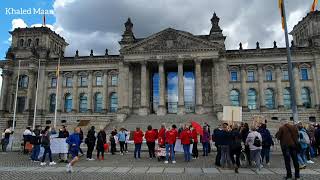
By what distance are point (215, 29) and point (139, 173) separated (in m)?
48.7

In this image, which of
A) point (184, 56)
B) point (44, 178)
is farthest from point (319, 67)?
point (44, 178)

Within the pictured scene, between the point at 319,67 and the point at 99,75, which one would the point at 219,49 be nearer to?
the point at 319,67

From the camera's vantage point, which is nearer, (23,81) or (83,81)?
(83,81)

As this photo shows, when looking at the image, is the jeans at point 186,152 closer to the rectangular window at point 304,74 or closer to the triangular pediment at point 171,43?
the triangular pediment at point 171,43

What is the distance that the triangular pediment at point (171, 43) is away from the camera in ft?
177

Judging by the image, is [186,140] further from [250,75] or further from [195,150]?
[250,75]

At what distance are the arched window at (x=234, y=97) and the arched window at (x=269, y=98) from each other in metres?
5.19

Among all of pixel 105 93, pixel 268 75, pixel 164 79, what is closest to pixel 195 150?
pixel 164 79

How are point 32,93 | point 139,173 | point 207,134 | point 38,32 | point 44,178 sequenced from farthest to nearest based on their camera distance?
point 38,32, point 32,93, point 207,134, point 139,173, point 44,178

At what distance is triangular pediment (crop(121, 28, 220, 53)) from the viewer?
53.9 metres

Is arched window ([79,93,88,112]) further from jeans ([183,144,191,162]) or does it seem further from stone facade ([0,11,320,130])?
jeans ([183,144,191,162])

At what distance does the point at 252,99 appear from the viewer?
56.9 meters

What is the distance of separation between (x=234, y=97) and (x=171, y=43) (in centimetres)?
1618

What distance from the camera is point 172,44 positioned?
54.8 m
